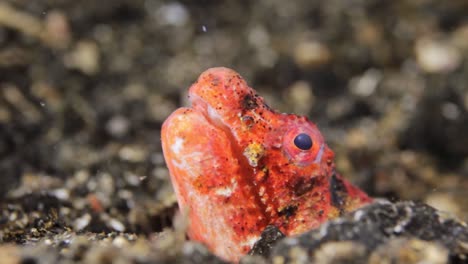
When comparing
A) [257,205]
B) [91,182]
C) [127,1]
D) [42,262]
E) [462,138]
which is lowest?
[42,262]

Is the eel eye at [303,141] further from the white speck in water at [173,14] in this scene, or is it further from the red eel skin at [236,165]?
the white speck in water at [173,14]

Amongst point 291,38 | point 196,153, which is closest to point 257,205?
point 196,153

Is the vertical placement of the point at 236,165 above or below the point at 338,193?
below

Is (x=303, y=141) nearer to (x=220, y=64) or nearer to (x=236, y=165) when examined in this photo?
(x=236, y=165)

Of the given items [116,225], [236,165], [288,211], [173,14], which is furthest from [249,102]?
[173,14]

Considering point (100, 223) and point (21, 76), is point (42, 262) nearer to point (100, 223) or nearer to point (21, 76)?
point (100, 223)
